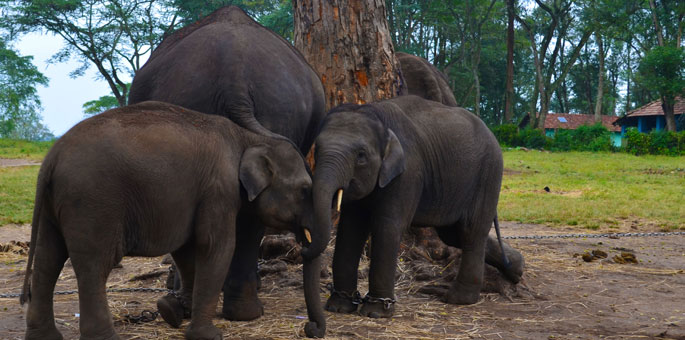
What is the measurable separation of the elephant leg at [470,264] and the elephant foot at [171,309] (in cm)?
229

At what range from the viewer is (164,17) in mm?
36500

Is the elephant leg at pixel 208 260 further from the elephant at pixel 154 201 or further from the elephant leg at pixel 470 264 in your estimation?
the elephant leg at pixel 470 264

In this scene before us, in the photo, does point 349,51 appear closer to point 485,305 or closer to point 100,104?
point 485,305

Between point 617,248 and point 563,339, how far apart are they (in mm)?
4402

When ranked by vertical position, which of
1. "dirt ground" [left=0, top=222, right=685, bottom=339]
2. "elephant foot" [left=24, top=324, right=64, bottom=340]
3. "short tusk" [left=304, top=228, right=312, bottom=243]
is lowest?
"dirt ground" [left=0, top=222, right=685, bottom=339]

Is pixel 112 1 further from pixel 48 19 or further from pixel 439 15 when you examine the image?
pixel 439 15

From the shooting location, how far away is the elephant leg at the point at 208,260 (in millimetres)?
4227

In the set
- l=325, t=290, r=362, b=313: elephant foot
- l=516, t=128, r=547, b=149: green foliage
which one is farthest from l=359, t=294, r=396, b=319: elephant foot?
l=516, t=128, r=547, b=149: green foliage

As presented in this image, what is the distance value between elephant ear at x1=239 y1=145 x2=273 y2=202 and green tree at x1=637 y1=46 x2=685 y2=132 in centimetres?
3792

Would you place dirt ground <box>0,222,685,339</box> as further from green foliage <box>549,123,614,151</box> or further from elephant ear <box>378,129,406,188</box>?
green foliage <box>549,123,614,151</box>

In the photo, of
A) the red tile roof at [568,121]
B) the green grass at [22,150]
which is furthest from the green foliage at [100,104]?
the red tile roof at [568,121]

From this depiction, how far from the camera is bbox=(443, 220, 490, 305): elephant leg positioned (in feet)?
19.3

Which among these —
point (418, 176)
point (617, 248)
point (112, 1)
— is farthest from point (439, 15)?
point (418, 176)

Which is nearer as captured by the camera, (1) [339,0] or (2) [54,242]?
(2) [54,242]
